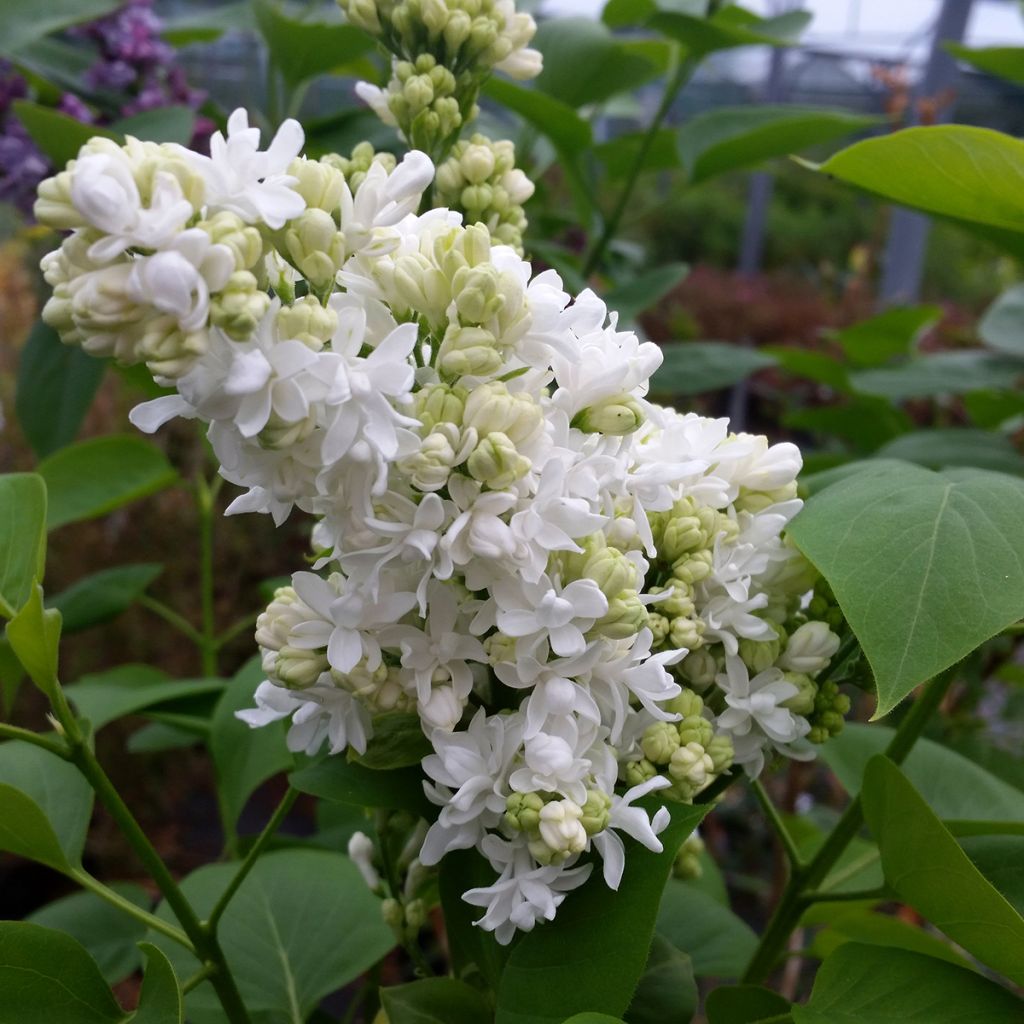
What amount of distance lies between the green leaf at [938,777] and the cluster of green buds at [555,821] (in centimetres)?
32

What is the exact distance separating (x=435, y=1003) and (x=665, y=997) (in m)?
0.12

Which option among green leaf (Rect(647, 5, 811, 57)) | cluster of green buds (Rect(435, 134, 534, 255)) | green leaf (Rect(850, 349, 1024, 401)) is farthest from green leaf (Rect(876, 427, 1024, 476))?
cluster of green buds (Rect(435, 134, 534, 255))

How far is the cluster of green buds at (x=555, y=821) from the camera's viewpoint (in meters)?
0.39

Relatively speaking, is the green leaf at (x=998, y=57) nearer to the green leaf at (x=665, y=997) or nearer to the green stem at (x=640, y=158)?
the green stem at (x=640, y=158)

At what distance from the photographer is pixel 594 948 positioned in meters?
0.44

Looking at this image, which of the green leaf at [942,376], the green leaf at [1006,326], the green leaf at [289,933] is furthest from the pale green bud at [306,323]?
the green leaf at [1006,326]

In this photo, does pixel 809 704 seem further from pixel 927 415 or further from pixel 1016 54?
pixel 927 415

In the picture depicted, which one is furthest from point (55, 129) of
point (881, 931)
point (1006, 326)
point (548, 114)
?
point (1006, 326)

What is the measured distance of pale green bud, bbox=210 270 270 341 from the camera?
1.08 feet

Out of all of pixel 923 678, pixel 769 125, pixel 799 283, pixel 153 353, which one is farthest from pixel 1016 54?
pixel 799 283

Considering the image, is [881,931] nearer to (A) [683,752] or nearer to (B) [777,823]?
(B) [777,823]

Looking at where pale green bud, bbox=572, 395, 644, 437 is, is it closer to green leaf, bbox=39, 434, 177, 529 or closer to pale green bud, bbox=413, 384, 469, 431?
pale green bud, bbox=413, 384, 469, 431

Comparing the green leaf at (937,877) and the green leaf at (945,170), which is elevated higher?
the green leaf at (945,170)

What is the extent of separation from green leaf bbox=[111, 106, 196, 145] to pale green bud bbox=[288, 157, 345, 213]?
56 centimetres
